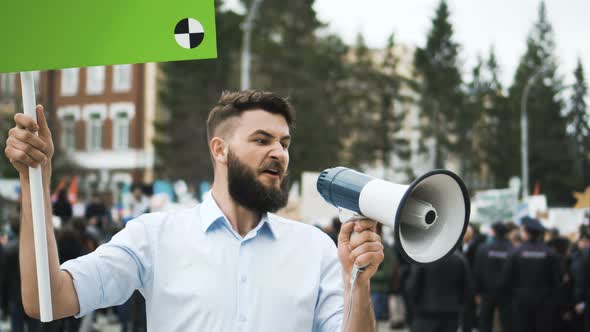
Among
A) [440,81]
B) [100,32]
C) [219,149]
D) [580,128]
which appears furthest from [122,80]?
[100,32]

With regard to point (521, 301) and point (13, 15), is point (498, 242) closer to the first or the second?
point (521, 301)

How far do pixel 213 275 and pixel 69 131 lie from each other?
42.8 metres

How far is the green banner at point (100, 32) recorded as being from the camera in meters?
2.43

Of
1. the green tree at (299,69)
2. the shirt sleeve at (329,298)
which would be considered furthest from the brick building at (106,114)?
the shirt sleeve at (329,298)

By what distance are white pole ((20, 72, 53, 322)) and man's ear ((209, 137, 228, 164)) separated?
0.81m

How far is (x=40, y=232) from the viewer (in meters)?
2.37

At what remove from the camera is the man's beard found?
285 centimetres

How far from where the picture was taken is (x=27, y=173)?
2.39 metres

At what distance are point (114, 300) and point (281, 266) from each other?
0.58 meters

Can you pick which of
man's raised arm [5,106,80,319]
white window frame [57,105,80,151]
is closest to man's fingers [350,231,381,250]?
man's raised arm [5,106,80,319]

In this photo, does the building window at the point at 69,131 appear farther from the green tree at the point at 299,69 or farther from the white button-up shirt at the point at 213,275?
the white button-up shirt at the point at 213,275

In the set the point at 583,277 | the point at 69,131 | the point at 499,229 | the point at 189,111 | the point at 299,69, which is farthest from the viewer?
the point at 69,131

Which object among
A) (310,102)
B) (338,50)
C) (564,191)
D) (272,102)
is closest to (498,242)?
(272,102)

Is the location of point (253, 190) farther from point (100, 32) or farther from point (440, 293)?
point (440, 293)
